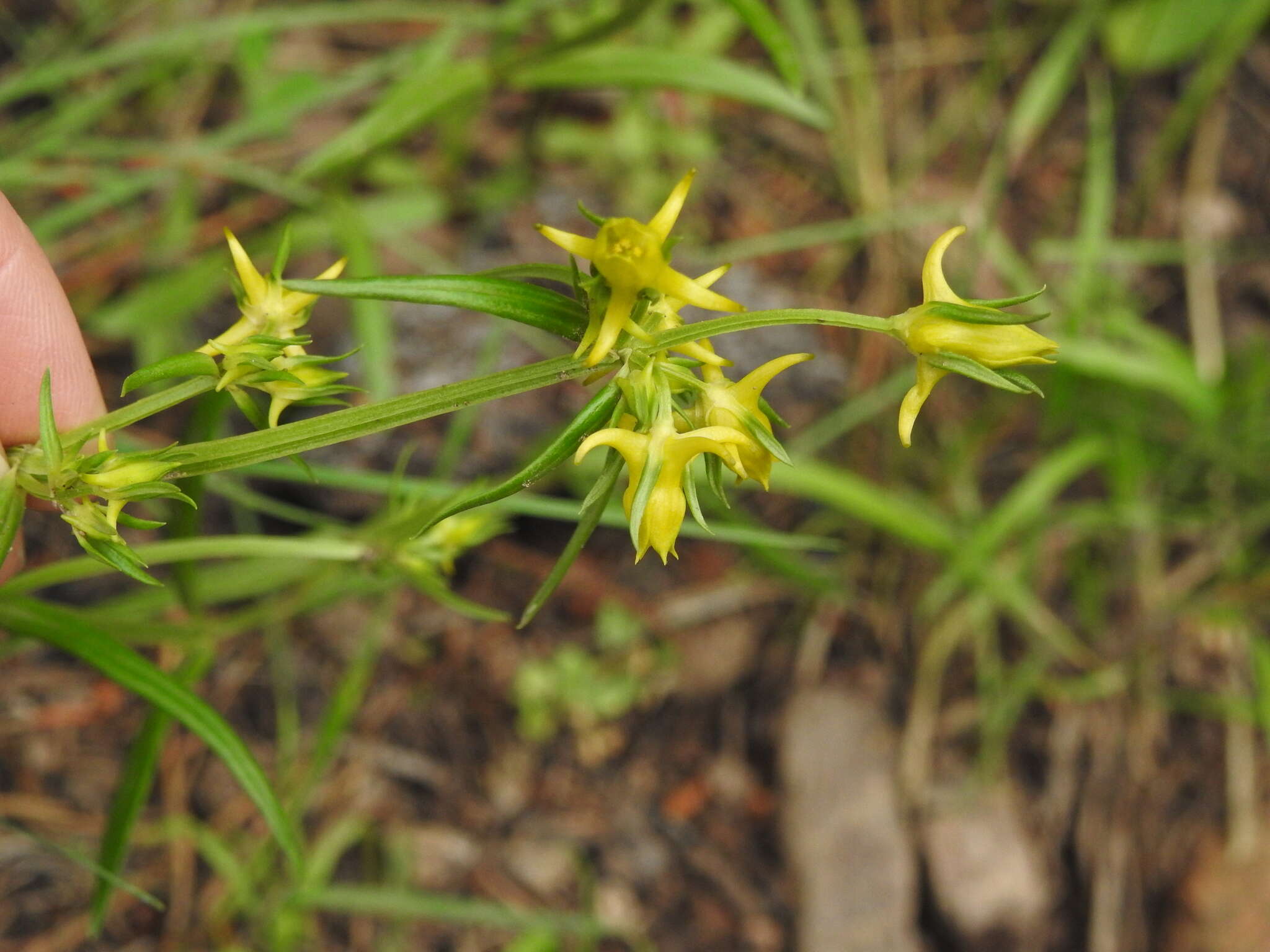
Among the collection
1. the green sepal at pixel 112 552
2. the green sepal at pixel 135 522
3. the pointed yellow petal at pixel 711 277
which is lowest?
the green sepal at pixel 112 552

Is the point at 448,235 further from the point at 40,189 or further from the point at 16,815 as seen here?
the point at 16,815

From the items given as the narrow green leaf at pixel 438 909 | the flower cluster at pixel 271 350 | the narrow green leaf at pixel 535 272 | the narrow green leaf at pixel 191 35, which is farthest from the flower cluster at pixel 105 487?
the narrow green leaf at pixel 438 909

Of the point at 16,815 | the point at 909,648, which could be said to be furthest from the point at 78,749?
the point at 909,648

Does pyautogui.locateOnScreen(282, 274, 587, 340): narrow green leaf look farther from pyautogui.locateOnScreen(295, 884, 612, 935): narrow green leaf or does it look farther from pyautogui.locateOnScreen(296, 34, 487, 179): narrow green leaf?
pyautogui.locateOnScreen(295, 884, 612, 935): narrow green leaf

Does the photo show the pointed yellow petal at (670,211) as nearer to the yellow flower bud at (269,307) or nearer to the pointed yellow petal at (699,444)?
the pointed yellow petal at (699,444)

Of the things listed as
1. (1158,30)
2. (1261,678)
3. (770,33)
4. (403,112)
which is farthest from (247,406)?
(1158,30)

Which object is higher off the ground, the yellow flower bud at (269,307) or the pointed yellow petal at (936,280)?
the pointed yellow petal at (936,280)
